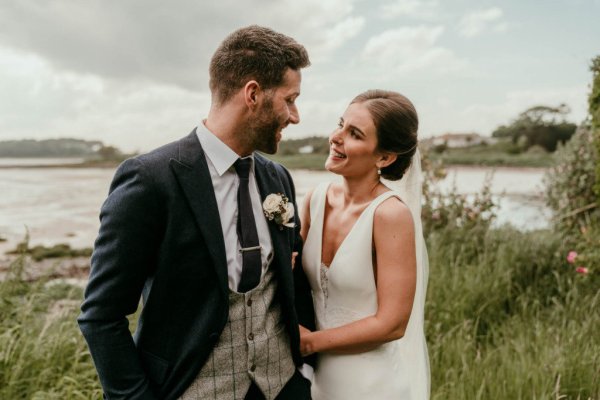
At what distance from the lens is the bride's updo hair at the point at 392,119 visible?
2.57m

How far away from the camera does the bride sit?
7.89ft

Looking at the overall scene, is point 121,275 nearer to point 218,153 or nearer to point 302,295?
point 218,153

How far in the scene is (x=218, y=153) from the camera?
208 centimetres

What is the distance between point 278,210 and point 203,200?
0.35 metres

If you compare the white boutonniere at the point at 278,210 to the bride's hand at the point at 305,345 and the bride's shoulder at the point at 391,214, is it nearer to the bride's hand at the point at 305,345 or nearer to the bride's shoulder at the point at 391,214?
the bride's shoulder at the point at 391,214

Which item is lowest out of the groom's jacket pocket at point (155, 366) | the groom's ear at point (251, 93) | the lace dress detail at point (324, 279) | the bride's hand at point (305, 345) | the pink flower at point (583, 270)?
the pink flower at point (583, 270)

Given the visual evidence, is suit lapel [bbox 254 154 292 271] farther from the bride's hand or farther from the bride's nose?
the bride's hand

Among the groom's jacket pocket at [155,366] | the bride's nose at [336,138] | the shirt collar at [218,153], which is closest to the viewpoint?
the groom's jacket pocket at [155,366]

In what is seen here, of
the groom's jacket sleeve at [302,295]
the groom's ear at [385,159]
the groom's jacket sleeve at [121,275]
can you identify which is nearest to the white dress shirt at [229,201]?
the groom's jacket sleeve at [121,275]

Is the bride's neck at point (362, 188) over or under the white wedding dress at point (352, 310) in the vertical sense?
over

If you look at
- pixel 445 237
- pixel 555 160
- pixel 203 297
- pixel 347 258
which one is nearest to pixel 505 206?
pixel 555 160

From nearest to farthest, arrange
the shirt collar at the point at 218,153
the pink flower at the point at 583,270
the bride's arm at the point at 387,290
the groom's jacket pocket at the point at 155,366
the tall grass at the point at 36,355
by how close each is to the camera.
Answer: the groom's jacket pocket at the point at 155,366 → the shirt collar at the point at 218,153 → the bride's arm at the point at 387,290 → the tall grass at the point at 36,355 → the pink flower at the point at 583,270

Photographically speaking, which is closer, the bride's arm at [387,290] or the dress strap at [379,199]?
the bride's arm at [387,290]

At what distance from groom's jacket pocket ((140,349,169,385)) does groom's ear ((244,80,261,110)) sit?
3.50 ft
